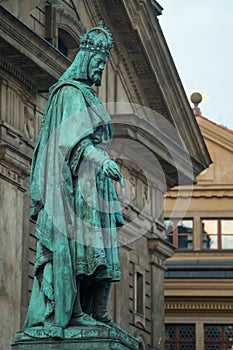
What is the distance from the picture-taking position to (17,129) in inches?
1243

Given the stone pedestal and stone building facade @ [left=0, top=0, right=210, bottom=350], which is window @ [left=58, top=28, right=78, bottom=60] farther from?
the stone pedestal

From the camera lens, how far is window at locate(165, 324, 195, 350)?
58200mm

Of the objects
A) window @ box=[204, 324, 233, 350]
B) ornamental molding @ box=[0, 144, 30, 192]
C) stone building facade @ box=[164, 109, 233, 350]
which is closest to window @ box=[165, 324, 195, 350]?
stone building facade @ box=[164, 109, 233, 350]

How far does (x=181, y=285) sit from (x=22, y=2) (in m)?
27.4

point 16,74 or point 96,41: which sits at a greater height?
point 16,74

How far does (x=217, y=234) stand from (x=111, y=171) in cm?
4740

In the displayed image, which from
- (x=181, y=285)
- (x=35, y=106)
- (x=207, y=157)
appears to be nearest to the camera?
(x=35, y=106)

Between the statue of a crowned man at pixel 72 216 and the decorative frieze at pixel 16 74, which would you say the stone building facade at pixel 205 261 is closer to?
the decorative frieze at pixel 16 74

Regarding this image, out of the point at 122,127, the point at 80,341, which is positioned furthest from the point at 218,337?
the point at 80,341

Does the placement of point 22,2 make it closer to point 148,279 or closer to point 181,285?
point 148,279

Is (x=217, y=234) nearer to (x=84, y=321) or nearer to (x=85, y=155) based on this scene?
(x=85, y=155)

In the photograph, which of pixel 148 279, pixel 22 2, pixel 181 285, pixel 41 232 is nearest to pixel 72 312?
pixel 41 232

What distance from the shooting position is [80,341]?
13.1m

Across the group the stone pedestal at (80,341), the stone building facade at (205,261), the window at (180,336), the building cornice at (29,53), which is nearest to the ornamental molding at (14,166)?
the building cornice at (29,53)
